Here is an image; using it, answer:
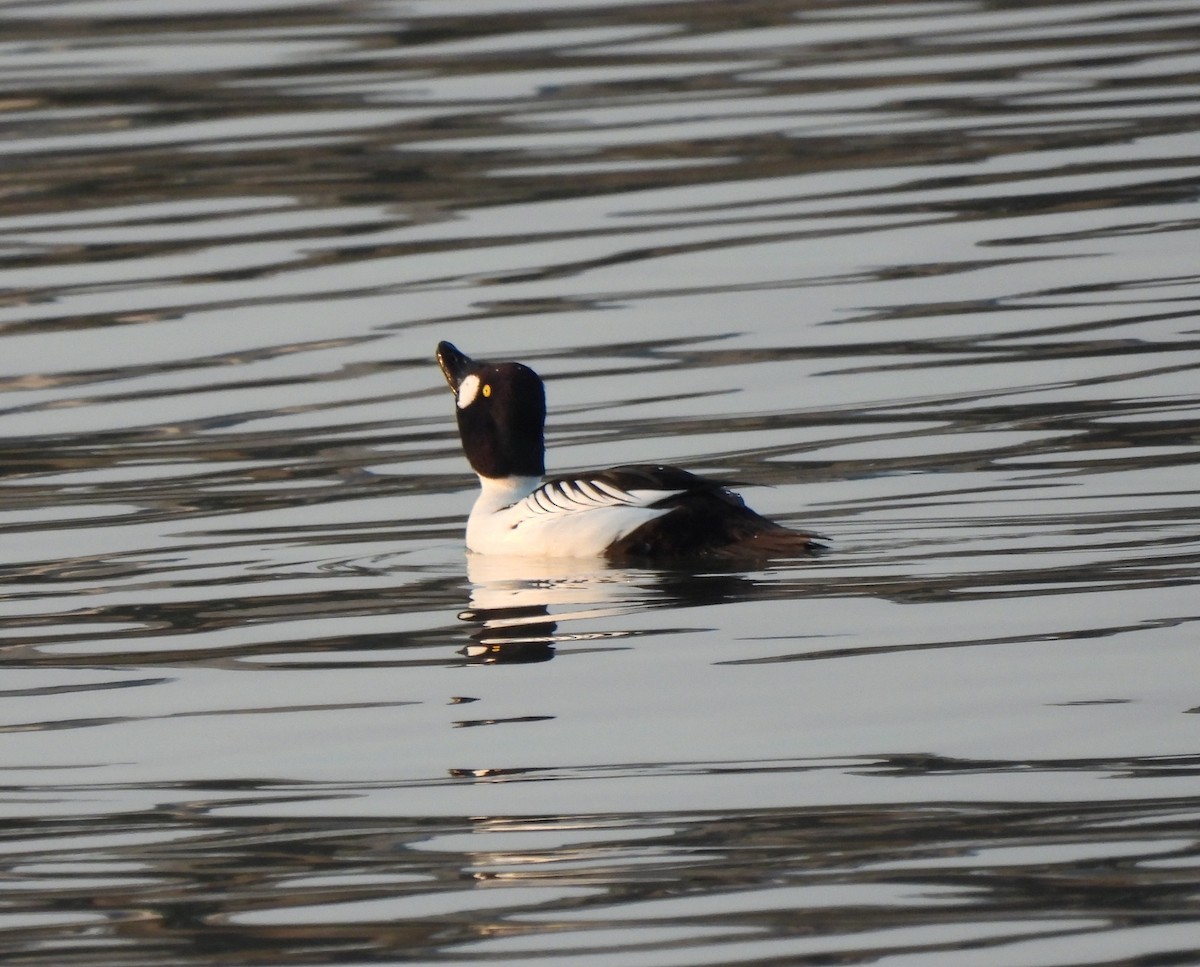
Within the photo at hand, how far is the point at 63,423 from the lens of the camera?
10.7 metres

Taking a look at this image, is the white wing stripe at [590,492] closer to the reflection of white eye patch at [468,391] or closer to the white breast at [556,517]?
the white breast at [556,517]

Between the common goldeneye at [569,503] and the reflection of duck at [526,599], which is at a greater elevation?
the common goldeneye at [569,503]

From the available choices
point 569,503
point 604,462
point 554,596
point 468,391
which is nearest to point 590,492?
point 569,503

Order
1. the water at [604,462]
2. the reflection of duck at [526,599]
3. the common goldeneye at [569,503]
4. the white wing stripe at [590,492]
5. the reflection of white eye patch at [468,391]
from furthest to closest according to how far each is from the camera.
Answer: the reflection of white eye patch at [468,391] → the white wing stripe at [590,492] → the common goldeneye at [569,503] → the reflection of duck at [526,599] → the water at [604,462]

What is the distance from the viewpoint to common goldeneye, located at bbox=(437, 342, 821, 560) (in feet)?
26.3

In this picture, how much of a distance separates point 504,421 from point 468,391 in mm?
232

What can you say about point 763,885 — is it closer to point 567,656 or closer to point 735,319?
point 567,656

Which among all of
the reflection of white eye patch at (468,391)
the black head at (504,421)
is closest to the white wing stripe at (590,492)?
the black head at (504,421)

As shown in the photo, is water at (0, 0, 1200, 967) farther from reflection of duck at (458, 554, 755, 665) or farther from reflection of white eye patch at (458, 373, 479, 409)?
reflection of white eye patch at (458, 373, 479, 409)

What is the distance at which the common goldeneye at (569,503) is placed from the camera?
26.3ft

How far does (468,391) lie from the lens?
9086mm

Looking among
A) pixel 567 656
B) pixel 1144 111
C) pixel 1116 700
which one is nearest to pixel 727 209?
pixel 1144 111

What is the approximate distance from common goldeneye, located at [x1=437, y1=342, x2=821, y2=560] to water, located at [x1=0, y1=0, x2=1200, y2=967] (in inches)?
4.1

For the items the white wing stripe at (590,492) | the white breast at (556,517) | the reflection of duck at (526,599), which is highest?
the white wing stripe at (590,492)
